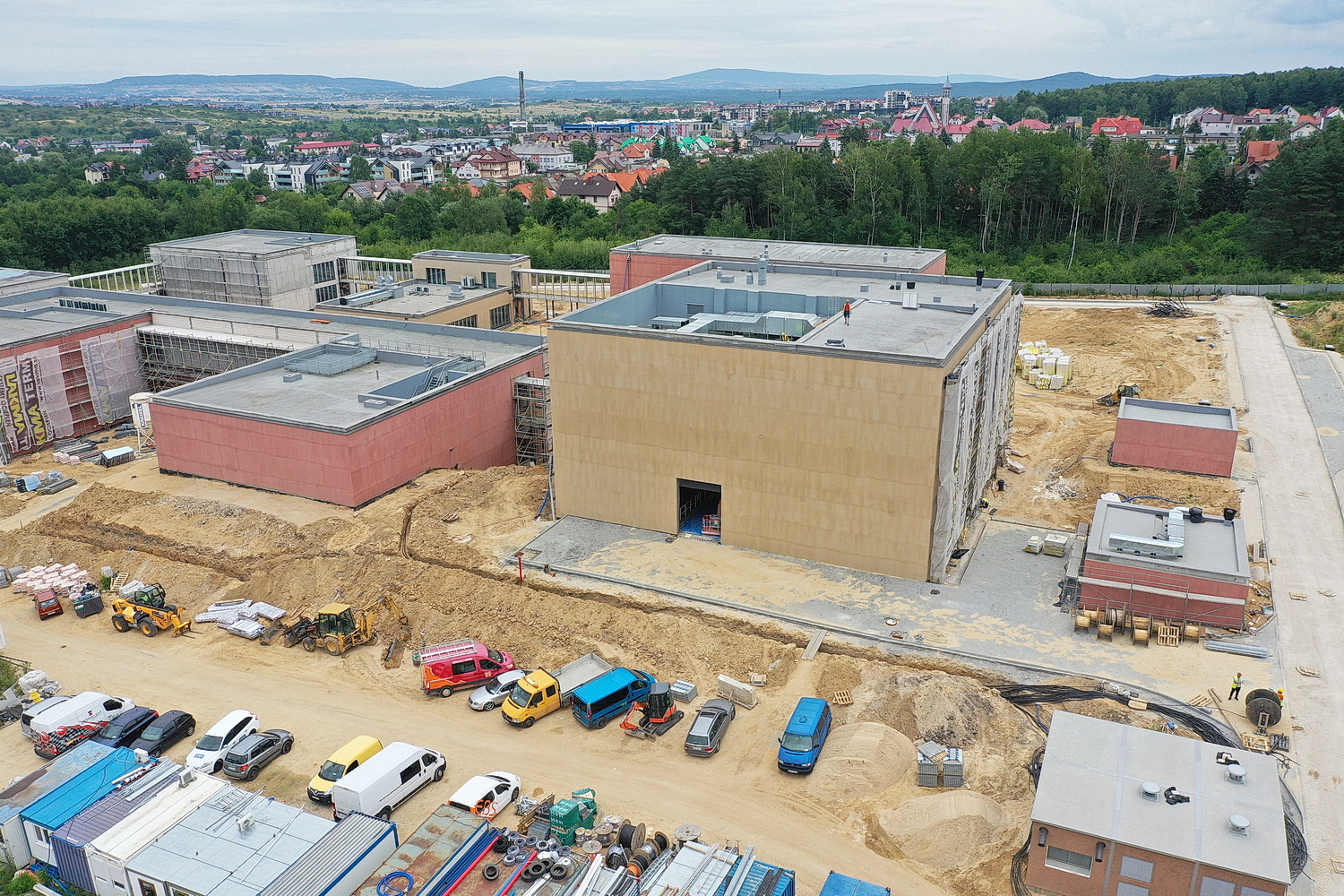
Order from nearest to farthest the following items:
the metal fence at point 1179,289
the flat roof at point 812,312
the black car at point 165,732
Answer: the black car at point 165,732
the flat roof at point 812,312
the metal fence at point 1179,289

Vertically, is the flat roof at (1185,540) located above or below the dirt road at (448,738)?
above

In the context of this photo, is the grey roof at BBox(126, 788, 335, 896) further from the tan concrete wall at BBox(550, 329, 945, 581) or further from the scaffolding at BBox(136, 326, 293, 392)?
the scaffolding at BBox(136, 326, 293, 392)

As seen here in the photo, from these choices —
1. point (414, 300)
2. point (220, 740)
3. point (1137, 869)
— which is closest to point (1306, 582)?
point (1137, 869)

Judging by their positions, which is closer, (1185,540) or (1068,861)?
(1068,861)

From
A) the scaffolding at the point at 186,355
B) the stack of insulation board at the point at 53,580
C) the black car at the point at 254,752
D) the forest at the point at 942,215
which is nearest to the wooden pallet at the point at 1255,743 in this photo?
the black car at the point at 254,752

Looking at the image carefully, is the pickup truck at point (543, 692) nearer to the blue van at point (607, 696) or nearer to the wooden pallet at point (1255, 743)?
the blue van at point (607, 696)

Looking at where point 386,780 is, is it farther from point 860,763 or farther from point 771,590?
point 771,590

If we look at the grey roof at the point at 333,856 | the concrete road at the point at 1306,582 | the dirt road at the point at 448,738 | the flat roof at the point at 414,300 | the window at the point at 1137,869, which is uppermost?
the flat roof at the point at 414,300
